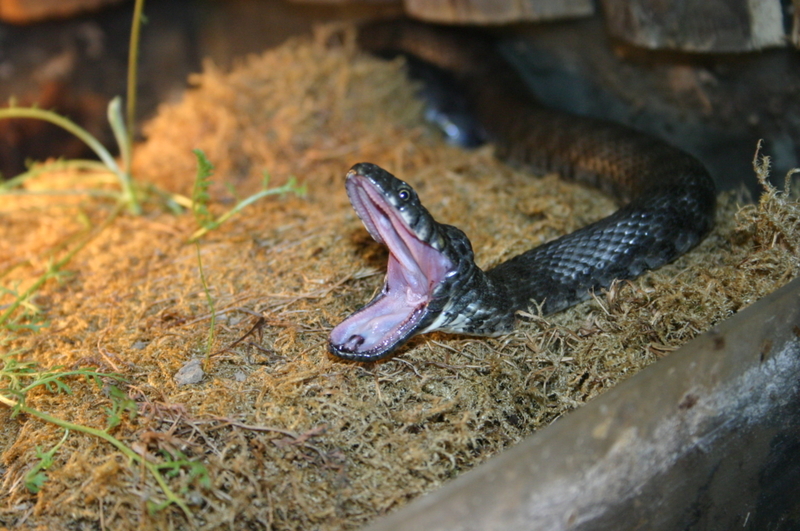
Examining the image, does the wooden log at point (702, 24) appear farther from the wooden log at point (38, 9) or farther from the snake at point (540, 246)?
the wooden log at point (38, 9)

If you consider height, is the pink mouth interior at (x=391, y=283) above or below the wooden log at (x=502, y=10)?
below

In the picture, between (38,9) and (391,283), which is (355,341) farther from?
(38,9)

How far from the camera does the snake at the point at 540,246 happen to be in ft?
10.4

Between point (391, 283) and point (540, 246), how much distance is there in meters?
1.02

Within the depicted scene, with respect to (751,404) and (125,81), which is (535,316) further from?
(125,81)

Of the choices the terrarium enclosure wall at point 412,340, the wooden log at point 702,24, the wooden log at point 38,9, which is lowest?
the terrarium enclosure wall at point 412,340

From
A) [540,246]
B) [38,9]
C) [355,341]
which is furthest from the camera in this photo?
[38,9]

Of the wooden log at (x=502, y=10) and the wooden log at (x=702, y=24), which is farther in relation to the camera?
the wooden log at (x=502, y=10)

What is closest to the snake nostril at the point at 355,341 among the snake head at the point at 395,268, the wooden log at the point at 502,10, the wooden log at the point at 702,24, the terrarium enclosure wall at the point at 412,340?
the snake head at the point at 395,268

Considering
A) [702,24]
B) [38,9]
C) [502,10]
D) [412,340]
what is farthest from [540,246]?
[38,9]

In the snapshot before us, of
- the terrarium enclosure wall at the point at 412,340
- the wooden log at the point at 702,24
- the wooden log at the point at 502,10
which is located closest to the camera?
the terrarium enclosure wall at the point at 412,340

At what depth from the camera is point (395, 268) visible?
10.9ft

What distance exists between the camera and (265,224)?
4703 mm

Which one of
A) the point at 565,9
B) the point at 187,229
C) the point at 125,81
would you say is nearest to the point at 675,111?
the point at 565,9
